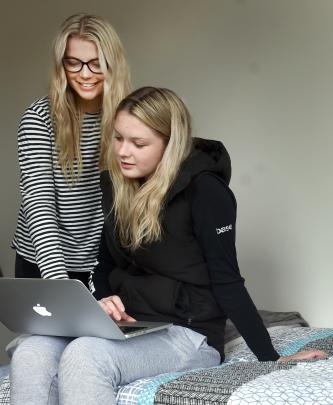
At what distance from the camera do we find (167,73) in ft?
12.9

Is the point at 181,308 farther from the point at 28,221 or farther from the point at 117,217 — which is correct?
the point at 28,221

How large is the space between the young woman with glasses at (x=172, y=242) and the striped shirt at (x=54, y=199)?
0.21 m

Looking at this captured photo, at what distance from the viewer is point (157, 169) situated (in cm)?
215

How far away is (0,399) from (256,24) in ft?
7.01

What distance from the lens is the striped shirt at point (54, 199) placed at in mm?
2346

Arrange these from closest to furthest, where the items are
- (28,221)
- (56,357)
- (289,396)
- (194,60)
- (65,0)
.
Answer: (289,396) → (56,357) → (28,221) → (194,60) → (65,0)

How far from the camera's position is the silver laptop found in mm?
1857

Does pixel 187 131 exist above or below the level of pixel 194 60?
below

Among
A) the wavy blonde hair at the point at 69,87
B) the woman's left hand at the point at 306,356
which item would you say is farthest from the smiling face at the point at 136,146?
the woman's left hand at the point at 306,356

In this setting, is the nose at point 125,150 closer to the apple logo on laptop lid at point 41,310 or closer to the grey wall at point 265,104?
the apple logo on laptop lid at point 41,310

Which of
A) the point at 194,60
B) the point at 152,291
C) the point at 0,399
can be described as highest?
the point at 194,60

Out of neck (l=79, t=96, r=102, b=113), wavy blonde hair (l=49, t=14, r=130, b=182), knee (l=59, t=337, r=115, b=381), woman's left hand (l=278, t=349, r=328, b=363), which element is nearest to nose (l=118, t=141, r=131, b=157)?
wavy blonde hair (l=49, t=14, r=130, b=182)

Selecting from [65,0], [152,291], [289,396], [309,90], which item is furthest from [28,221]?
[65,0]

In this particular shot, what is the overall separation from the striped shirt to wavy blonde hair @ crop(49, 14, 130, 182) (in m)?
0.04
